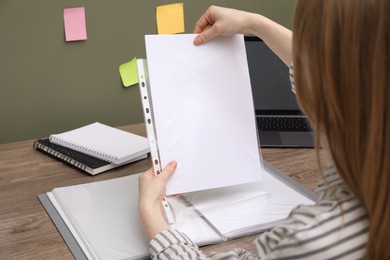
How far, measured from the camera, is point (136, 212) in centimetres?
101

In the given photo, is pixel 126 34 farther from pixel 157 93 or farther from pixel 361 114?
pixel 361 114

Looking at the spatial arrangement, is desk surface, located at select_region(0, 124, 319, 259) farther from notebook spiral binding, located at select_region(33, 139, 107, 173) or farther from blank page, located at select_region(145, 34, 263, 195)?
blank page, located at select_region(145, 34, 263, 195)

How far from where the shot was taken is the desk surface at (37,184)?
3.02 ft

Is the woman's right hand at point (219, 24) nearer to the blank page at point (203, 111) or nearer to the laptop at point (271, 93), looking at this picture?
the blank page at point (203, 111)

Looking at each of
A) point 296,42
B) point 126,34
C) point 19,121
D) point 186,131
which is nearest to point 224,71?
point 186,131

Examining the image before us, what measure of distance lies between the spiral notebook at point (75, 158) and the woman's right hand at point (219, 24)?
33cm

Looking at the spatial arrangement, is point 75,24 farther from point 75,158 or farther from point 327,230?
point 327,230

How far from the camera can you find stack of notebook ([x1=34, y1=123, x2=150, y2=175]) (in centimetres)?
120

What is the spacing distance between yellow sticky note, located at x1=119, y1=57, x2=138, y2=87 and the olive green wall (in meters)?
0.01

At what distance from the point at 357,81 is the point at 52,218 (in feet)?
2.07

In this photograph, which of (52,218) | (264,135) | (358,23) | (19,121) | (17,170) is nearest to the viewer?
(358,23)

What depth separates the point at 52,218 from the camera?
1003 mm

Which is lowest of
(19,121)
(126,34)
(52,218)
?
(52,218)

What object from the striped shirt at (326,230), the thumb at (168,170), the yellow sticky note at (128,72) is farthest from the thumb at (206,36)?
the yellow sticky note at (128,72)
